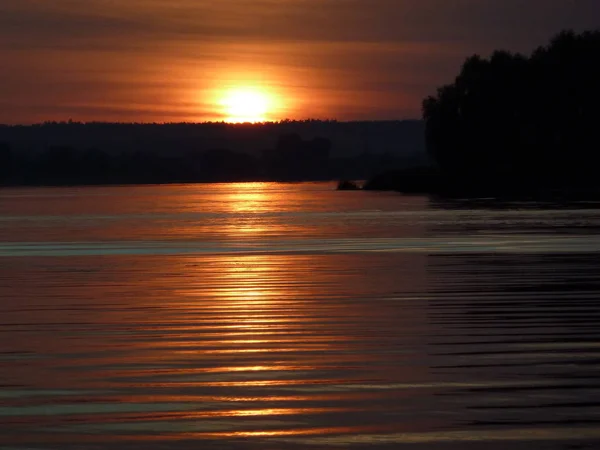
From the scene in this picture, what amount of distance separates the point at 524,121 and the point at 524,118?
25 centimetres

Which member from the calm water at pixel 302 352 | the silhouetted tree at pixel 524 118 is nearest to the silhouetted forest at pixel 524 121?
the silhouetted tree at pixel 524 118

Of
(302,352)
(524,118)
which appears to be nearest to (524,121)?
(524,118)

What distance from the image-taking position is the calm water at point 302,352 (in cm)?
927

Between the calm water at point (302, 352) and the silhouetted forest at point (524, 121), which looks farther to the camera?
the silhouetted forest at point (524, 121)

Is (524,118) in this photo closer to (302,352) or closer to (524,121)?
(524,121)

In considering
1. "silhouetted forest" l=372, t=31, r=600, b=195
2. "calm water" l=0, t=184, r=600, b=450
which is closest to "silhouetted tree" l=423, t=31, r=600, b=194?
"silhouetted forest" l=372, t=31, r=600, b=195

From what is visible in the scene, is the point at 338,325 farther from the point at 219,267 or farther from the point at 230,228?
the point at 230,228

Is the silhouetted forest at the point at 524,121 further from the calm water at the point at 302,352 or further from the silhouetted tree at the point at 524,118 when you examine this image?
the calm water at the point at 302,352

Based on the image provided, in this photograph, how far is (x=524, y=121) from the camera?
10756 centimetres

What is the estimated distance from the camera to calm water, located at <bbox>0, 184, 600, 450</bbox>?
927 cm

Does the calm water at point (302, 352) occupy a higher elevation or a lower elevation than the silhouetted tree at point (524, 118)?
lower

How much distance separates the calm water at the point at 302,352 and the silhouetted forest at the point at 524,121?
254 ft

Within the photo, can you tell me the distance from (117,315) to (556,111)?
92006 mm

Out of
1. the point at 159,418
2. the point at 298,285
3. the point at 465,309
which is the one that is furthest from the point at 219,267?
the point at 159,418
